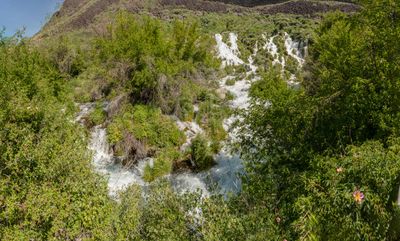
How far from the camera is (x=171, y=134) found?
47.4 ft

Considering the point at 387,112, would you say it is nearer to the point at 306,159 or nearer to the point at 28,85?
the point at 306,159

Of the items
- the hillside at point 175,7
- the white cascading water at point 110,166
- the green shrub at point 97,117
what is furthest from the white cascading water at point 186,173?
the hillside at point 175,7

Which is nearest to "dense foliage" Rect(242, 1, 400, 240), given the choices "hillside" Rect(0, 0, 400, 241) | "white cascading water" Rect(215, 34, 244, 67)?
"hillside" Rect(0, 0, 400, 241)

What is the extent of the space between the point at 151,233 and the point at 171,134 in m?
8.01

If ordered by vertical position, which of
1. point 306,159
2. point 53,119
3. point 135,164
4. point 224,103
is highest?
point 53,119

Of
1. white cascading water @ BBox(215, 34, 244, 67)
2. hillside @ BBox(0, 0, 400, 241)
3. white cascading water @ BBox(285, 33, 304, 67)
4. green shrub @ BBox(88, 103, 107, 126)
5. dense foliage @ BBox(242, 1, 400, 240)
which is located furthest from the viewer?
white cascading water @ BBox(285, 33, 304, 67)

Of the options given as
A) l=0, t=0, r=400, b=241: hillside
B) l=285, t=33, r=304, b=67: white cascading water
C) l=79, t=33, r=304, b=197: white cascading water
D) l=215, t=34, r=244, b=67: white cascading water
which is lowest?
l=285, t=33, r=304, b=67: white cascading water

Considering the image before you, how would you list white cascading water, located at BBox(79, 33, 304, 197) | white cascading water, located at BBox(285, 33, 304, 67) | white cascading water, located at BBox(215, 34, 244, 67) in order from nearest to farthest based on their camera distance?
white cascading water, located at BBox(79, 33, 304, 197) < white cascading water, located at BBox(215, 34, 244, 67) < white cascading water, located at BBox(285, 33, 304, 67)

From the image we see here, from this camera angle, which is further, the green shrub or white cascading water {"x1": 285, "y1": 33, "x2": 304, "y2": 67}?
white cascading water {"x1": 285, "y1": 33, "x2": 304, "y2": 67}

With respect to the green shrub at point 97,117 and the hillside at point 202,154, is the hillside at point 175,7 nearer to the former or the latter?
the green shrub at point 97,117

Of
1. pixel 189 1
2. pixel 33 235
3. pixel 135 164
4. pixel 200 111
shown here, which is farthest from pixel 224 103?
pixel 189 1

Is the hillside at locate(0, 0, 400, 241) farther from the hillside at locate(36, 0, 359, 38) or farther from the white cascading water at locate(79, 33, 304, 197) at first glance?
the hillside at locate(36, 0, 359, 38)

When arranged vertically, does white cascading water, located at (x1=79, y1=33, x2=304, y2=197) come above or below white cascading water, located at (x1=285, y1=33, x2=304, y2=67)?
above

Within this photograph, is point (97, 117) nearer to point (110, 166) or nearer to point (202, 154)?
point (110, 166)
